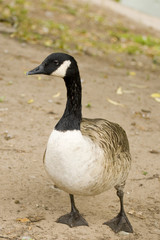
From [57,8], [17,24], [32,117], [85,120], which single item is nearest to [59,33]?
[17,24]

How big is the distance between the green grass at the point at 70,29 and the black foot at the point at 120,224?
6366 millimetres

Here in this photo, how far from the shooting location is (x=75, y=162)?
11.2ft

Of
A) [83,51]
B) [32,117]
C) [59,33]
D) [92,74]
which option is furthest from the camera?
[59,33]

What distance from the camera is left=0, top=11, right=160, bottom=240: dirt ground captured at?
3980mm

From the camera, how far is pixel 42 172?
4.99 m

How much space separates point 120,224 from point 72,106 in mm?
1260

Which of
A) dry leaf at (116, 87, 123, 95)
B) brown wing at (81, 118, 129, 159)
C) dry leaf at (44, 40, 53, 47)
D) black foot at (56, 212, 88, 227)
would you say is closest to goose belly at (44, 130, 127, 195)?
brown wing at (81, 118, 129, 159)

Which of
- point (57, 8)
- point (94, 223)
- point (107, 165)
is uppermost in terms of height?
point (107, 165)

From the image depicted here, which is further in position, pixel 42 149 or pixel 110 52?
pixel 110 52

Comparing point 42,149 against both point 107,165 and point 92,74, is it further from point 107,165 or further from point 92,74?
point 92,74

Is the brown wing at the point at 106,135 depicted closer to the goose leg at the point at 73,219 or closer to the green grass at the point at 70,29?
the goose leg at the point at 73,219

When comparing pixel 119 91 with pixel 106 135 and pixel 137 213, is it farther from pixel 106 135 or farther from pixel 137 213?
pixel 106 135

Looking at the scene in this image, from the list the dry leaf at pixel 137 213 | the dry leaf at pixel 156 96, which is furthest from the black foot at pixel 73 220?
the dry leaf at pixel 156 96

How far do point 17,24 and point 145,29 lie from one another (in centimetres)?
432
